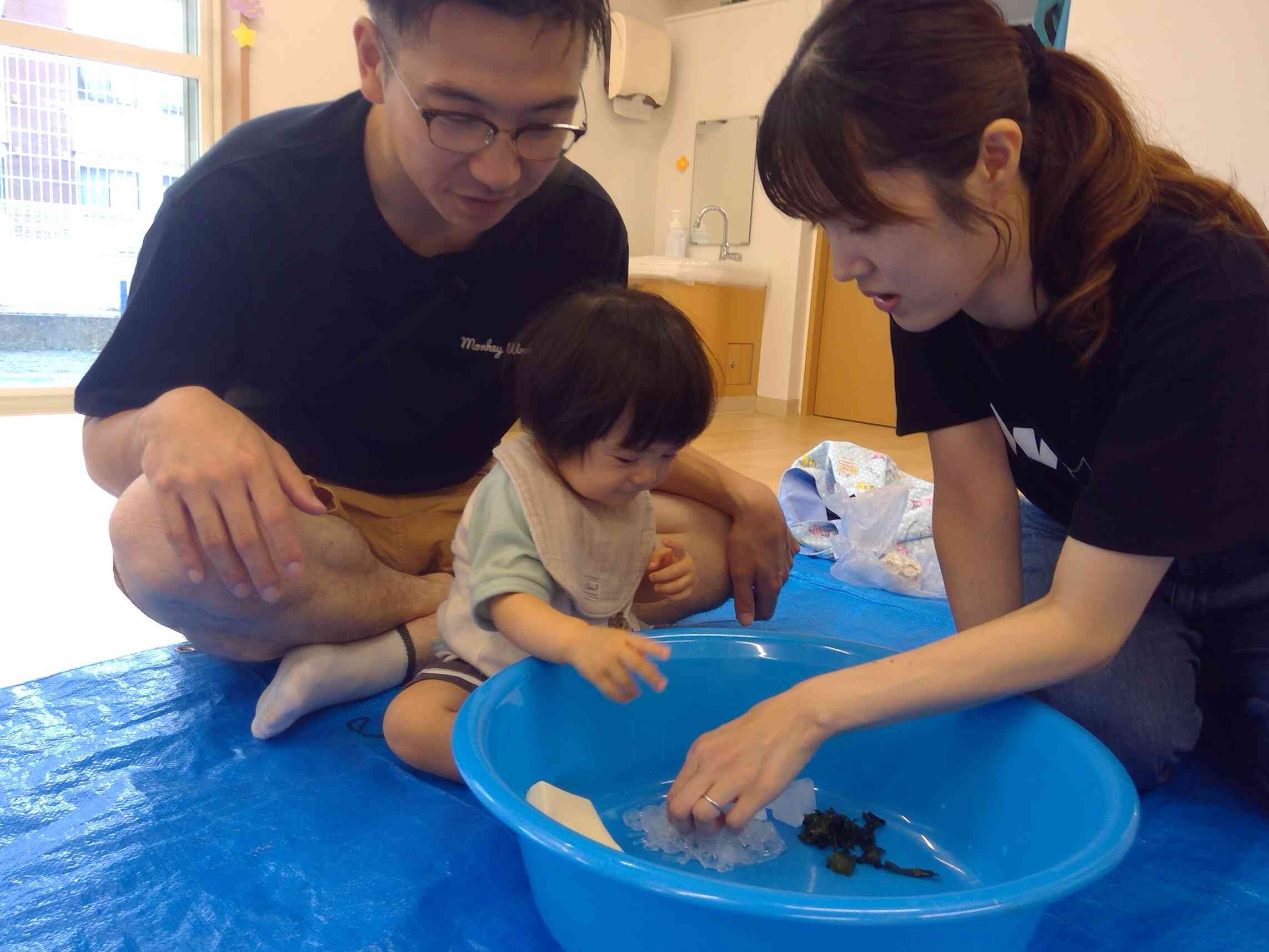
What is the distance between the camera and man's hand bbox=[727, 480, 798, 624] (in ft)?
3.93

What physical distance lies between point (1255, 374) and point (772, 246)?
3.71 metres

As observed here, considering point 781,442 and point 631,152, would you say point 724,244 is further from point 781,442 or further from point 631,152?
point 781,442

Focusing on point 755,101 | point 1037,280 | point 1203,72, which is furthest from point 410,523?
point 755,101

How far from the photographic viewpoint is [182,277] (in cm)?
98

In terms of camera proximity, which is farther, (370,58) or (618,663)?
(370,58)

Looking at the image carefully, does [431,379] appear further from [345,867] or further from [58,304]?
[58,304]

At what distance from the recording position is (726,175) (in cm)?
441

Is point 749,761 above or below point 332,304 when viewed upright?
below

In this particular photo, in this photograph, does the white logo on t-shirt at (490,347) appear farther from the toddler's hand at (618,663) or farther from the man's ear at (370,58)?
the toddler's hand at (618,663)

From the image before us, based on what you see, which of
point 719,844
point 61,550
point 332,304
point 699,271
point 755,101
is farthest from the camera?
point 755,101

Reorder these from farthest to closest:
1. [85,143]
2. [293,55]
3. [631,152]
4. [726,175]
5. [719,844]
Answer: [631,152], [726,175], [85,143], [293,55], [719,844]

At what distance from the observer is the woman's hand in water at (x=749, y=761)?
25.6 inches

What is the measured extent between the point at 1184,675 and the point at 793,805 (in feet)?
1.43

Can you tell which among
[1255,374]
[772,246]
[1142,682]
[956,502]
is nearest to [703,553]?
[956,502]
